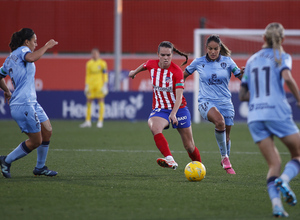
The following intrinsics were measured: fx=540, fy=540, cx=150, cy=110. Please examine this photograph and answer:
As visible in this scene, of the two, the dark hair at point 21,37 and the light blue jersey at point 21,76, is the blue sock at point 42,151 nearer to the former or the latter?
the light blue jersey at point 21,76

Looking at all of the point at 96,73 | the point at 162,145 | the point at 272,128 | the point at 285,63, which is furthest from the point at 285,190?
the point at 96,73

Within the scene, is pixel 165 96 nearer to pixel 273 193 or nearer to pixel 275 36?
pixel 275 36

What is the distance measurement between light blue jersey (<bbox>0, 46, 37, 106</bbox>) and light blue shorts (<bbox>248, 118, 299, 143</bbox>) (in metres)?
3.26

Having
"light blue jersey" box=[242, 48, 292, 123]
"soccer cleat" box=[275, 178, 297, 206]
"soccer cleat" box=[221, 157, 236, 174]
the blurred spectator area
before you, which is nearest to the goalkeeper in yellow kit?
"soccer cleat" box=[221, 157, 236, 174]

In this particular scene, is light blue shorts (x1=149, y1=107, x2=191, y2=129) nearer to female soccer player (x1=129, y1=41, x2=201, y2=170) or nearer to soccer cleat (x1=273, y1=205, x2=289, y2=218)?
female soccer player (x1=129, y1=41, x2=201, y2=170)

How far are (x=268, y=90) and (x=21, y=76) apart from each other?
3.49m

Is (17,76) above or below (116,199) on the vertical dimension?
above

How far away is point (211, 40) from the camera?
8.51 metres

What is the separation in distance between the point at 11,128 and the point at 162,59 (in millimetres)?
9551

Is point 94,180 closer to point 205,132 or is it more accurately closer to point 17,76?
point 17,76

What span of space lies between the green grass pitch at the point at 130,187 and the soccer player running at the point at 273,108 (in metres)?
0.45

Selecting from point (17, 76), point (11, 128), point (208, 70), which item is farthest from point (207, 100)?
point (11, 128)

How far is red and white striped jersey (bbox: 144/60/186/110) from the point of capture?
802 cm

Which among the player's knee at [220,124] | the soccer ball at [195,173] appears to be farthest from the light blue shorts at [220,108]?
the soccer ball at [195,173]
